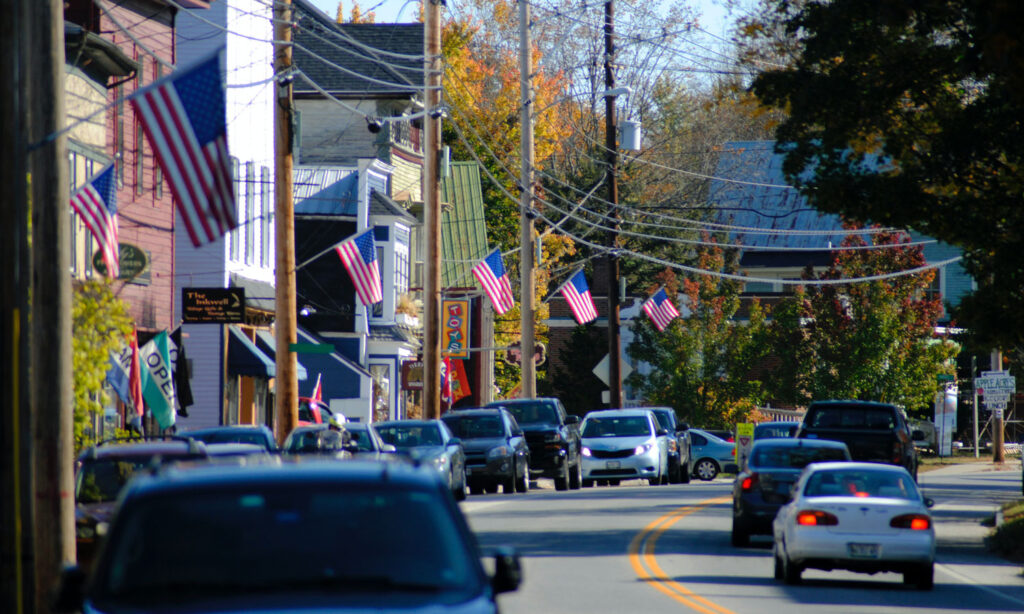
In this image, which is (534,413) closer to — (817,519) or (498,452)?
(498,452)

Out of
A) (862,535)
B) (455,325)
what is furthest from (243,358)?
(862,535)

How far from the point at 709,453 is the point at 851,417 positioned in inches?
813

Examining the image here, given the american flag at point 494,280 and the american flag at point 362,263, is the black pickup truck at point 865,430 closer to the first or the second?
the american flag at point 362,263

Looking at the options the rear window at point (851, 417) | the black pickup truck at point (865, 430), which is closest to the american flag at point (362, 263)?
the rear window at point (851, 417)

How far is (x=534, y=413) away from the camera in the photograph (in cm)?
3678

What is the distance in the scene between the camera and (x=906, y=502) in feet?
56.6

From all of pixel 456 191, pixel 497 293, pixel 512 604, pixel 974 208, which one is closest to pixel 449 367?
pixel 456 191

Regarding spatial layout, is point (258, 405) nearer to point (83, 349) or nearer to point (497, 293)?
point (497, 293)

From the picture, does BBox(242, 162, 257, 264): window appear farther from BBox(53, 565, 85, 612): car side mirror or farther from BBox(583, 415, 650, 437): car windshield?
BBox(53, 565, 85, 612): car side mirror

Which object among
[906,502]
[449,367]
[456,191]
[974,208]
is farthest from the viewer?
[456,191]

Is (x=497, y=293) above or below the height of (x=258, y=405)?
above

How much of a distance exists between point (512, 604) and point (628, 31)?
43.2 metres

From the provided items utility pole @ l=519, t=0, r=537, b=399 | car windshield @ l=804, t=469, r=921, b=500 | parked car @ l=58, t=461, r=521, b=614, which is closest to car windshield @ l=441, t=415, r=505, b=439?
utility pole @ l=519, t=0, r=537, b=399

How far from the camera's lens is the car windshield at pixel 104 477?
620 inches
